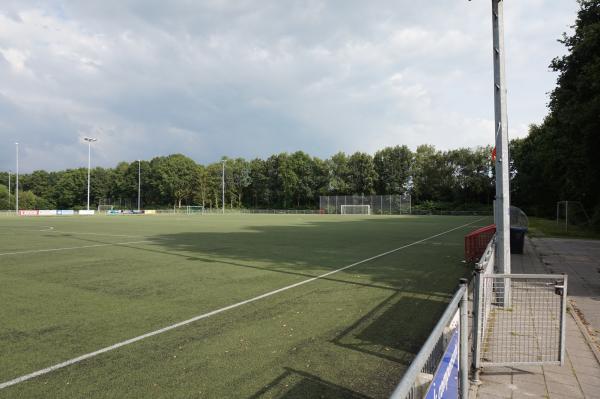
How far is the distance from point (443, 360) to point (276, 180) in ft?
336

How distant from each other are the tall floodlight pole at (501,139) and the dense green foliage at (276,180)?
77535 millimetres

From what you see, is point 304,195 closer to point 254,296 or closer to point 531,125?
point 531,125

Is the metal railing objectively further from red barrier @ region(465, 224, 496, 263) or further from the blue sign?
red barrier @ region(465, 224, 496, 263)

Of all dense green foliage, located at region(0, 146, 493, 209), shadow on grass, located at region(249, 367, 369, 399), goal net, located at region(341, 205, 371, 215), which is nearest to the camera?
shadow on grass, located at region(249, 367, 369, 399)

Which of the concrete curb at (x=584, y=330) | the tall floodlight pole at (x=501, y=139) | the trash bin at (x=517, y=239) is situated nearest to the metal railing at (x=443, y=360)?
the concrete curb at (x=584, y=330)

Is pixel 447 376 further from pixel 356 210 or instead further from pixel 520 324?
pixel 356 210

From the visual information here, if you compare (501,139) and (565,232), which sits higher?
(501,139)

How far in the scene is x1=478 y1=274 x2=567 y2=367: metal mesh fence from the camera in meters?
4.42

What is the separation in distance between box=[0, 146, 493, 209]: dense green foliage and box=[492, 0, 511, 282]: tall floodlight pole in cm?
7753

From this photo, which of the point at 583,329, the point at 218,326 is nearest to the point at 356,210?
the point at 583,329

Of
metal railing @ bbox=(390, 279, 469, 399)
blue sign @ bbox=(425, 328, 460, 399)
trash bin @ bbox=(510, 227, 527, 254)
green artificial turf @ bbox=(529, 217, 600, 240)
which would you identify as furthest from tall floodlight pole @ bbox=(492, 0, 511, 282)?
green artificial turf @ bbox=(529, 217, 600, 240)

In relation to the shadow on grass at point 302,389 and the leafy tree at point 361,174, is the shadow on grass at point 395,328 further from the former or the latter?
the leafy tree at point 361,174

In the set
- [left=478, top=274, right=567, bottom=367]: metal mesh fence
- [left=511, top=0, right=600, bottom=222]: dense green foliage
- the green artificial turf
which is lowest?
the green artificial turf

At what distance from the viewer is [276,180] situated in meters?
104
